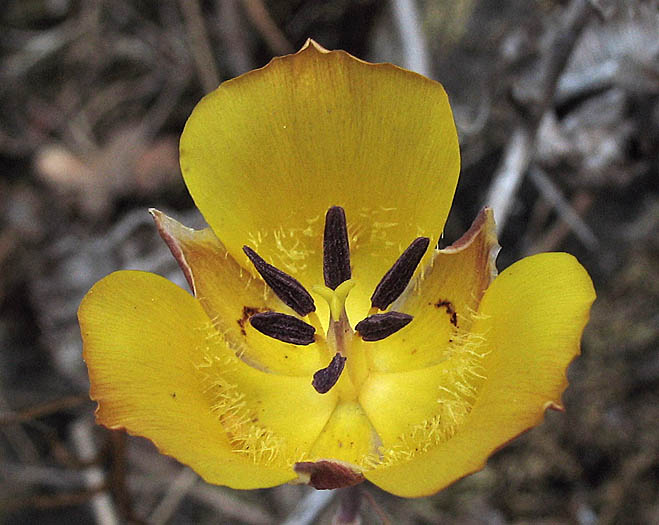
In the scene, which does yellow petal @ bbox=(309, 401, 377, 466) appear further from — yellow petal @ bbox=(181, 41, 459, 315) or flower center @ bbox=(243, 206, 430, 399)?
yellow petal @ bbox=(181, 41, 459, 315)

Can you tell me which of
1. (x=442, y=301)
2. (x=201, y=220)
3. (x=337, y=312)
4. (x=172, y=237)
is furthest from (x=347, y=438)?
(x=201, y=220)

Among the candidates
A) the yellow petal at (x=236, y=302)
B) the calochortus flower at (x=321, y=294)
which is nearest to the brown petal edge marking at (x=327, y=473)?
the calochortus flower at (x=321, y=294)

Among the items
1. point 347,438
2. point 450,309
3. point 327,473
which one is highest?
point 327,473

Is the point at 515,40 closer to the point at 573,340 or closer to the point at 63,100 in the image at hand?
the point at 573,340

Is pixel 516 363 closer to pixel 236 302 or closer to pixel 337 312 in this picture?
pixel 337 312

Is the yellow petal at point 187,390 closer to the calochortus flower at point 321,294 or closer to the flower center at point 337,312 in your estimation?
the calochortus flower at point 321,294

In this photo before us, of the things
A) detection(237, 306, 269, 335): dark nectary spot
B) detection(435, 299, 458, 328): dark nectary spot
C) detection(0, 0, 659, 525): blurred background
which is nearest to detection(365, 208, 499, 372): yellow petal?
detection(435, 299, 458, 328): dark nectary spot

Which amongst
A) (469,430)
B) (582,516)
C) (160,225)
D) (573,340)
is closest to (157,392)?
(160,225)
